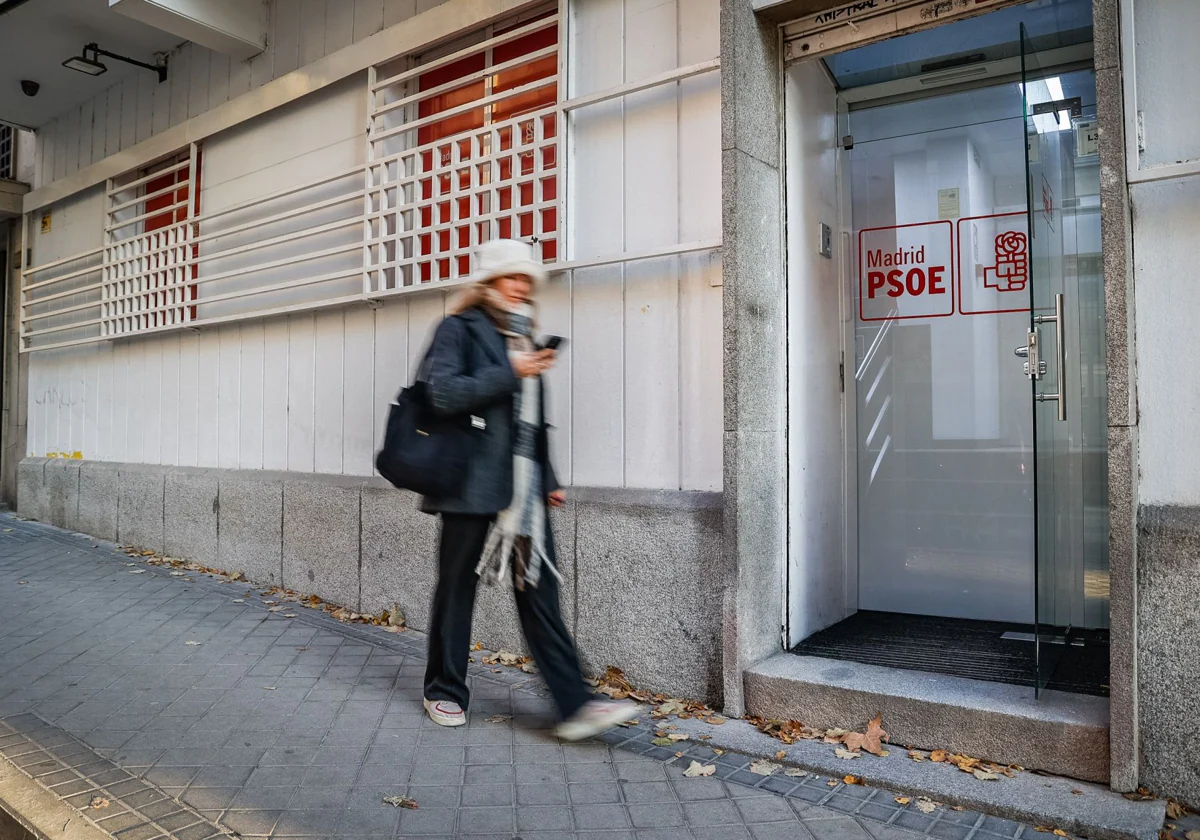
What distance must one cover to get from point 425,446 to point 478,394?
0.32 m

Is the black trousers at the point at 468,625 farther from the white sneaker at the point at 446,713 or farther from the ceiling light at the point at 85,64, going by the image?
the ceiling light at the point at 85,64

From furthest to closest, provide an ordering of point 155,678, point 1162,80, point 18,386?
point 18,386 → point 155,678 → point 1162,80

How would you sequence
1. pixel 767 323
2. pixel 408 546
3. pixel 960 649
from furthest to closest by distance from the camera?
pixel 408 546, pixel 960 649, pixel 767 323

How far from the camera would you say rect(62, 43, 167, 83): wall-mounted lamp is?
8.44 m

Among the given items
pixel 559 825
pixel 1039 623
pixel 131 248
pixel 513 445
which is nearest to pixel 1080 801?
pixel 1039 623

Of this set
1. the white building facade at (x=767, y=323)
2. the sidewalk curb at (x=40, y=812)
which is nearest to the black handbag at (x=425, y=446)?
the white building facade at (x=767, y=323)

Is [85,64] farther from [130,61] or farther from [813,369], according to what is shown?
[813,369]

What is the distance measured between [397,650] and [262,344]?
3337 mm

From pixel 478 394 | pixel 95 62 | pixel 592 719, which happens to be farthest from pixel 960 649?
pixel 95 62

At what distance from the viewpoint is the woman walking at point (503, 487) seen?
11.5 feet

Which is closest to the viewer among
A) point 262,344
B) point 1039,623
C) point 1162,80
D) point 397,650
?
point 1162,80

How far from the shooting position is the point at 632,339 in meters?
4.74

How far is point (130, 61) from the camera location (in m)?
8.52

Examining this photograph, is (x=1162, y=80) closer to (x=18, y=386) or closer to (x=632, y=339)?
(x=632, y=339)
